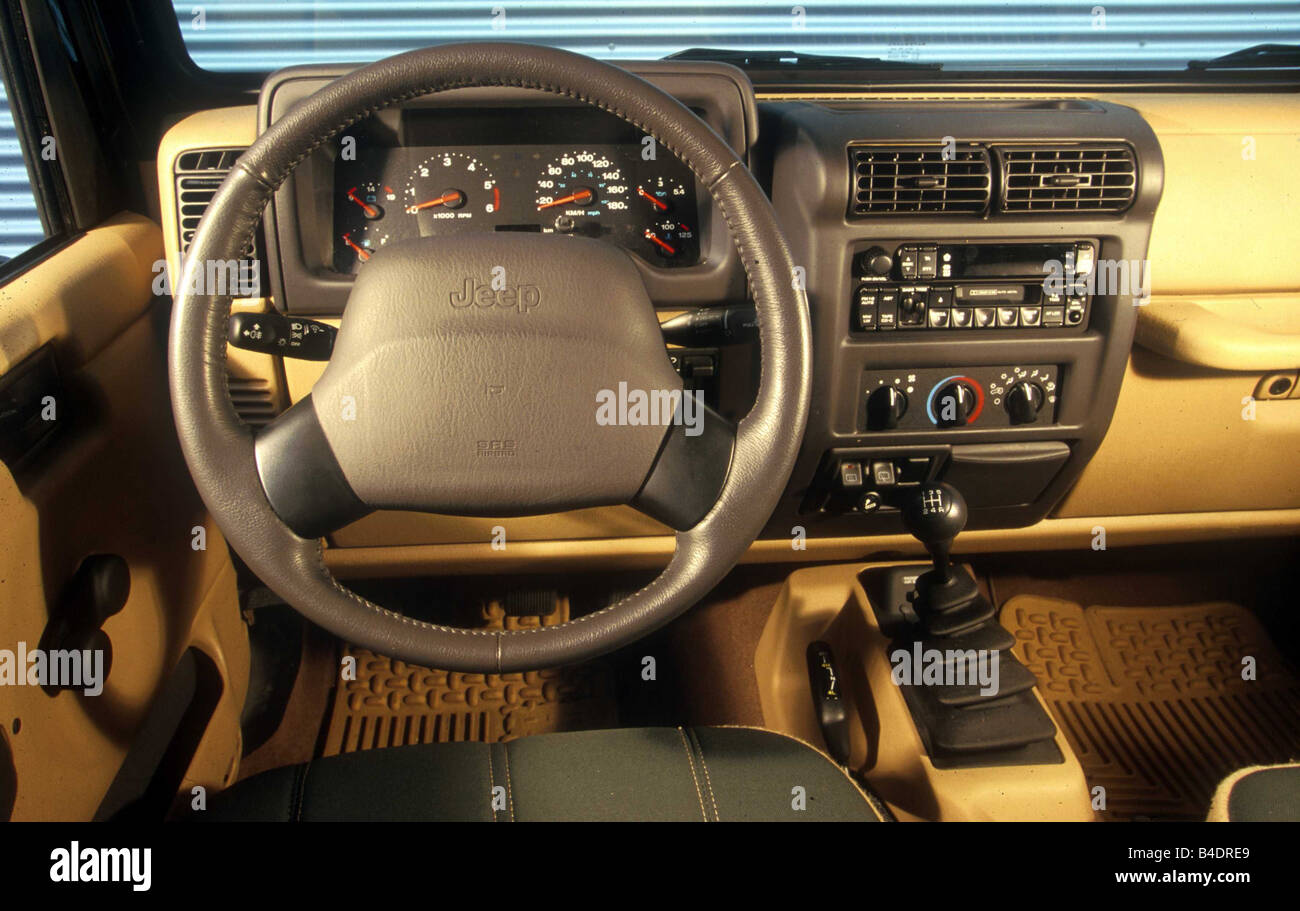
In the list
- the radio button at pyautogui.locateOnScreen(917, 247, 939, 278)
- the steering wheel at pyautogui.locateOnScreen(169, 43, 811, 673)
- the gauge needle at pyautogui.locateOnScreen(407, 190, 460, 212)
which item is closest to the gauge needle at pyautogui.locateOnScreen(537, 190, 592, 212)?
the gauge needle at pyautogui.locateOnScreen(407, 190, 460, 212)

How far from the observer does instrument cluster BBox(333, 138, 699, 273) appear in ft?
4.02

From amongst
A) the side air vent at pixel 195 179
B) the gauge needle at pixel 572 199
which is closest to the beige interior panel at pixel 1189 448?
the gauge needle at pixel 572 199

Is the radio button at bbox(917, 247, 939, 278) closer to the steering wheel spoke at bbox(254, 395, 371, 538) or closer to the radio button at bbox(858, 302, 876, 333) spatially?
the radio button at bbox(858, 302, 876, 333)

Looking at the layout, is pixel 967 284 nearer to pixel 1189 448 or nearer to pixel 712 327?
pixel 712 327

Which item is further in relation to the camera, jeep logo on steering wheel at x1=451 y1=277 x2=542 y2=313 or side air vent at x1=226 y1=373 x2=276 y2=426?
side air vent at x1=226 y1=373 x2=276 y2=426

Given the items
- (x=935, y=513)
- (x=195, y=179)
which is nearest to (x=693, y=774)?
(x=935, y=513)

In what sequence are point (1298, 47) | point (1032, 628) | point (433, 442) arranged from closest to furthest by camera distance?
point (433, 442) < point (1298, 47) < point (1032, 628)

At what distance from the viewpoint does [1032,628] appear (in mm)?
1887

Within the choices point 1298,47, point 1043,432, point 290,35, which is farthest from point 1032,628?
point 290,35

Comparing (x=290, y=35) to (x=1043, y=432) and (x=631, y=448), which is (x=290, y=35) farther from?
(x=1043, y=432)

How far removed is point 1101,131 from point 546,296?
2.65ft

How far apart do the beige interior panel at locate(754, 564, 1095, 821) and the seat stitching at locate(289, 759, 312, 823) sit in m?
0.85

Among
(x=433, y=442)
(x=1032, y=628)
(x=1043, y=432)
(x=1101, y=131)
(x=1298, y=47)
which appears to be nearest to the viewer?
(x=433, y=442)

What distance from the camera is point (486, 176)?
1.23 metres
